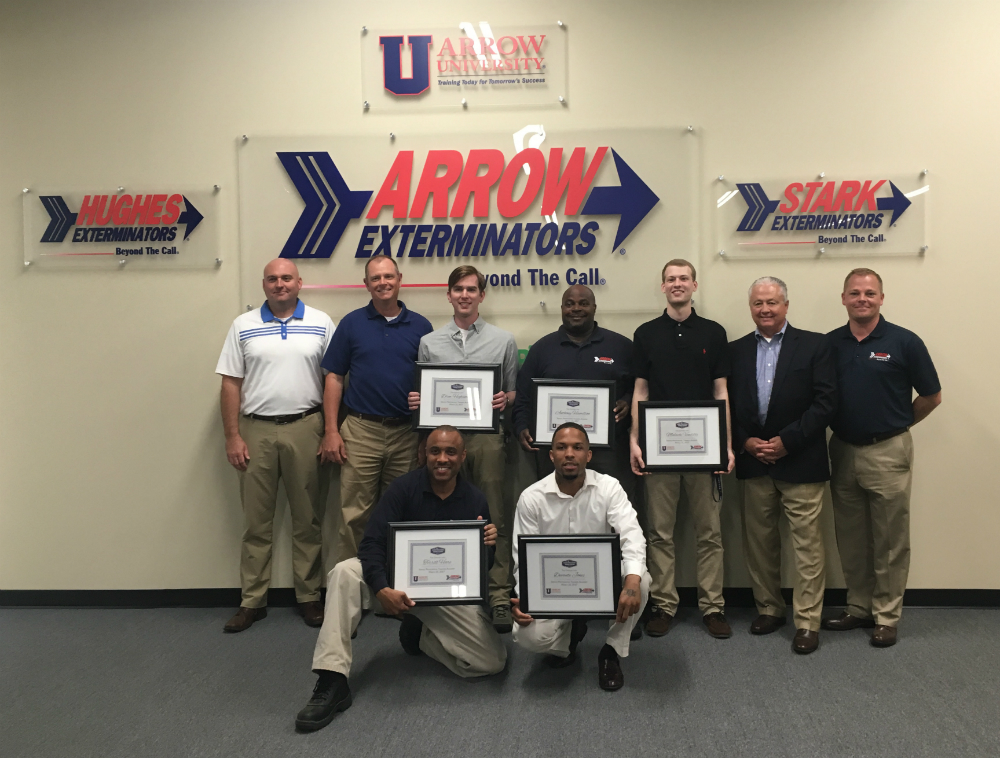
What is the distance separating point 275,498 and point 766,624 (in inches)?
108

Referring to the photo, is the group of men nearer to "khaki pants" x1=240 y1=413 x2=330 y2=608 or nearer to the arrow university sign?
"khaki pants" x1=240 y1=413 x2=330 y2=608

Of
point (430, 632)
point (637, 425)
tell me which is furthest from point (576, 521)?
point (430, 632)

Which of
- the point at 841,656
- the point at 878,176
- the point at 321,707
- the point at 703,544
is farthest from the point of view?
the point at 878,176

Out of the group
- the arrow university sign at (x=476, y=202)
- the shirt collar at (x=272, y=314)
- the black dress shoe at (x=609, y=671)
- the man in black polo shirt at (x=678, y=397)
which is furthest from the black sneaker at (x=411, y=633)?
the arrow university sign at (x=476, y=202)

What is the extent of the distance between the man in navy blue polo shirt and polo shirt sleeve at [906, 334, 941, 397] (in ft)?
8.33

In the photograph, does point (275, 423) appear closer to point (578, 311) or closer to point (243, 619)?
point (243, 619)

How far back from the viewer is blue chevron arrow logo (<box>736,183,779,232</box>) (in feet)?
13.2

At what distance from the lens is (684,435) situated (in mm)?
3432

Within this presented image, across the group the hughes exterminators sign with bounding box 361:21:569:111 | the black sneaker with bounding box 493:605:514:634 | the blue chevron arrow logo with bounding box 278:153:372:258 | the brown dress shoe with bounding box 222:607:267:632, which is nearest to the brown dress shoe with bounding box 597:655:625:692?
the black sneaker with bounding box 493:605:514:634

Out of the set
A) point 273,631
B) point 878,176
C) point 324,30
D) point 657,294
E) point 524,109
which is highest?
point 324,30

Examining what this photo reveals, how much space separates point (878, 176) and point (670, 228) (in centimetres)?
122

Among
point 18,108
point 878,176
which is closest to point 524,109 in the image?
point 878,176

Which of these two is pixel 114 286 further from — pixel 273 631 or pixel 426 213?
pixel 273 631

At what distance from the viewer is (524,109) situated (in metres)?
4.07
